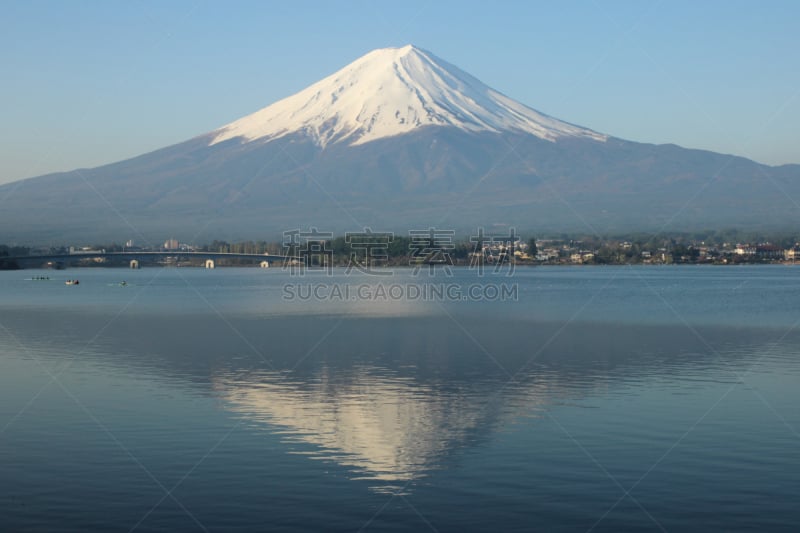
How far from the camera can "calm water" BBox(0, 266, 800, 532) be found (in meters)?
13.1

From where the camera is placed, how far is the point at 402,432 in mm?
17984

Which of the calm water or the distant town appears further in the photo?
the distant town

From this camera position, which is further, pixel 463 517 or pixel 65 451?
pixel 65 451

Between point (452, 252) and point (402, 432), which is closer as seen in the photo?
point (402, 432)

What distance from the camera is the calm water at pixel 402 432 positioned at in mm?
13094

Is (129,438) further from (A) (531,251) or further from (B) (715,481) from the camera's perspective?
(A) (531,251)

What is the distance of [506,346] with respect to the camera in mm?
33500

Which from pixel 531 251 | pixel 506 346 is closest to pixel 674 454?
pixel 506 346

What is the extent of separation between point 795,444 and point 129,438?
36.6 feet

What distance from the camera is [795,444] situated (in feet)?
55.6

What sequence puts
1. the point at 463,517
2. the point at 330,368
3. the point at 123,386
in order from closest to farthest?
1. the point at 463,517
2. the point at 123,386
3. the point at 330,368

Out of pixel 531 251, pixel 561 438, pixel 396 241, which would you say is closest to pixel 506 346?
pixel 561 438

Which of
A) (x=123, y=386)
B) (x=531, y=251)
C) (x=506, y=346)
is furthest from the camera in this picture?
(x=531, y=251)

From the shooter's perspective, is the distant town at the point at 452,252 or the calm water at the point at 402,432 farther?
the distant town at the point at 452,252
